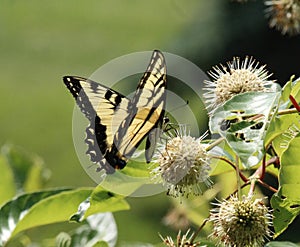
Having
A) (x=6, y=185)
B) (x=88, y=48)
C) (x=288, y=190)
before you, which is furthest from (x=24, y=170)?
(x=88, y=48)

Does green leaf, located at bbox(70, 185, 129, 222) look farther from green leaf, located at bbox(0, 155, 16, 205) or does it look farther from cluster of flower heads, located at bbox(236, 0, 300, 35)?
cluster of flower heads, located at bbox(236, 0, 300, 35)

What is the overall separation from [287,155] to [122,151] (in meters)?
0.38

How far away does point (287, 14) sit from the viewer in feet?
5.16

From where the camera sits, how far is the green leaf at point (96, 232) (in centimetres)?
138

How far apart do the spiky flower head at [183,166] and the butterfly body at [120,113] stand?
79 mm

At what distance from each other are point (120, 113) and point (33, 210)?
238mm

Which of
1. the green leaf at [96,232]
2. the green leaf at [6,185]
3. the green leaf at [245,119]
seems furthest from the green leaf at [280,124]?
the green leaf at [6,185]

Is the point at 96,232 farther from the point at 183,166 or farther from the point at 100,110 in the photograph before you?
the point at 183,166

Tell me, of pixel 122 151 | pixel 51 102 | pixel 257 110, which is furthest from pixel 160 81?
pixel 51 102

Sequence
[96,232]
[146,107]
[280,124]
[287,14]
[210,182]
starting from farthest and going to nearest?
[287,14] → [96,232] → [146,107] → [210,182] → [280,124]

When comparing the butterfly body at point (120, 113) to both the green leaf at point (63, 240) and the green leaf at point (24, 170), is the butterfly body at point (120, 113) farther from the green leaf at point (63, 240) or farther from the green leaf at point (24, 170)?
the green leaf at point (24, 170)

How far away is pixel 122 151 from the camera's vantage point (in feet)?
4.25

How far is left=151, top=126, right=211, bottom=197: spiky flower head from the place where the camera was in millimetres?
1102

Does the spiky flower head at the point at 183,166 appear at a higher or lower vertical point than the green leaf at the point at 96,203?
higher
